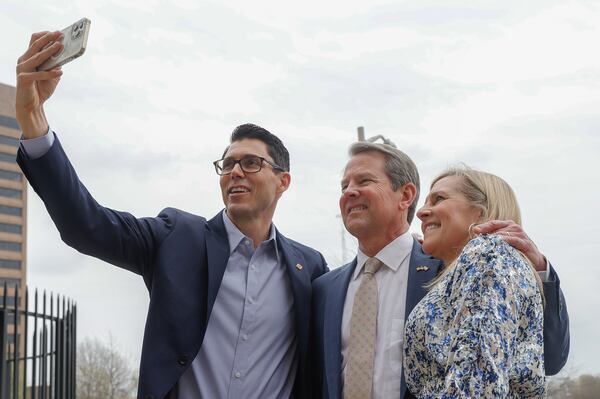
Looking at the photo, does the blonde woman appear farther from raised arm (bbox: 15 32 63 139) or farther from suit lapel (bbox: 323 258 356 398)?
raised arm (bbox: 15 32 63 139)

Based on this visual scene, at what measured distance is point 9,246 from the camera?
122 meters

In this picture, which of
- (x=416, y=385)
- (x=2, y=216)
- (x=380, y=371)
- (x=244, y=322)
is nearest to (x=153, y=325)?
(x=244, y=322)

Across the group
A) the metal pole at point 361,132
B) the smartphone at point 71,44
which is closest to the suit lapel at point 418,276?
the smartphone at point 71,44

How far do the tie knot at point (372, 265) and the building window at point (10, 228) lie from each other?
125251 mm

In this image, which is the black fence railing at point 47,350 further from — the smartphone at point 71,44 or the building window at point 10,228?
the building window at point 10,228

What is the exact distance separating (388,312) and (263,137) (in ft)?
4.73

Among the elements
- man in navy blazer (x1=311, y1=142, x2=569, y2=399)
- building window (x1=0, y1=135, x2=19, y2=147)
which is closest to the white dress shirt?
man in navy blazer (x1=311, y1=142, x2=569, y2=399)

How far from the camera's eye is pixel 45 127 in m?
3.75

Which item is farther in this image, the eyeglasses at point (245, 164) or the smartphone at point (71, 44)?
the eyeglasses at point (245, 164)

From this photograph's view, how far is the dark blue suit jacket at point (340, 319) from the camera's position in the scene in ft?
11.0

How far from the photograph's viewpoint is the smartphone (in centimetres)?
331

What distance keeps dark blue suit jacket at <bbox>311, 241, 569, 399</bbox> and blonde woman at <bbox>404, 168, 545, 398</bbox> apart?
34cm

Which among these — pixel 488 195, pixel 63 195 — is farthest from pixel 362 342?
pixel 63 195

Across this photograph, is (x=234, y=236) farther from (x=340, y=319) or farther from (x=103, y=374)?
(x=103, y=374)
